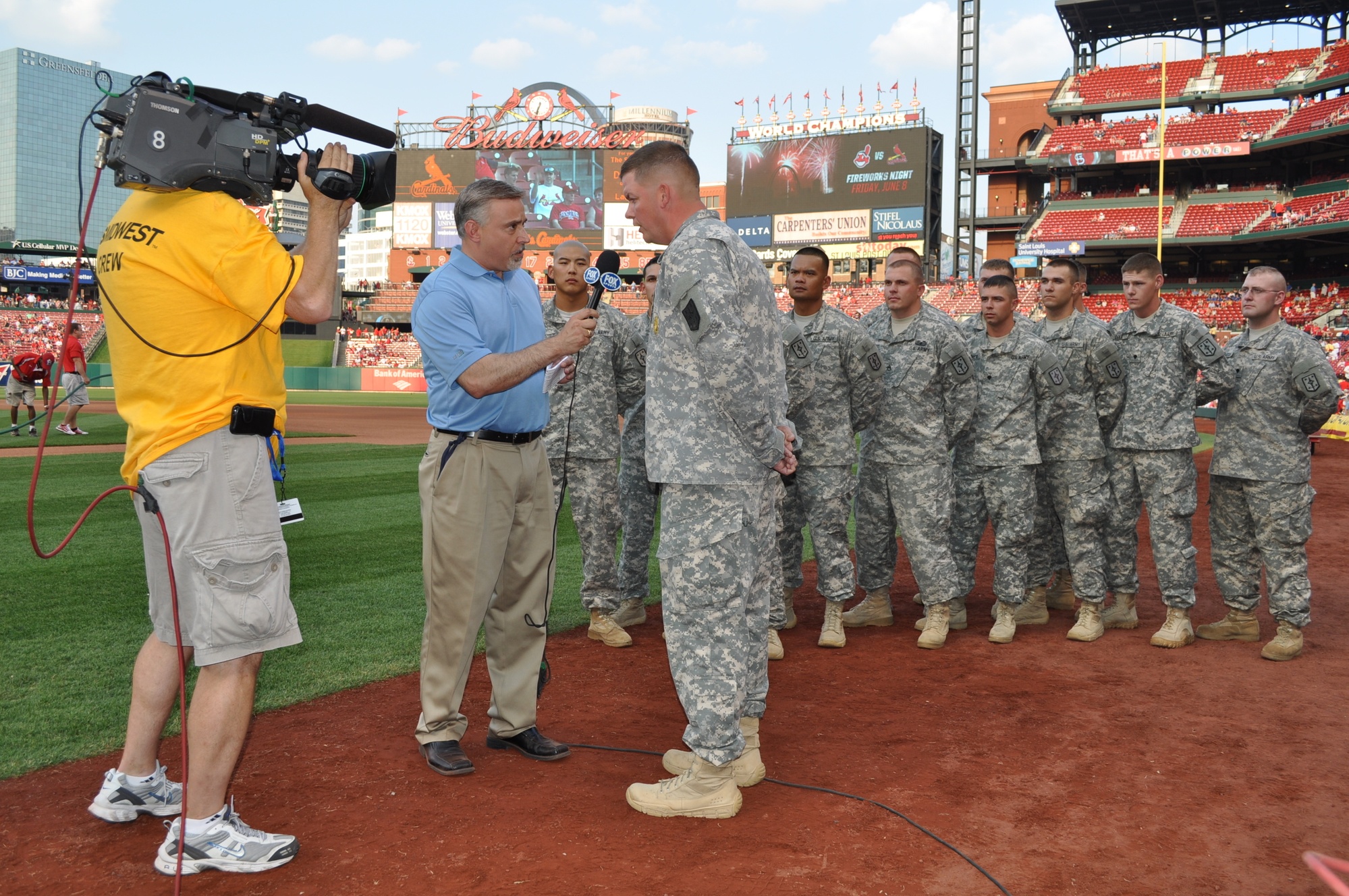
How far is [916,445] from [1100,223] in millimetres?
45525

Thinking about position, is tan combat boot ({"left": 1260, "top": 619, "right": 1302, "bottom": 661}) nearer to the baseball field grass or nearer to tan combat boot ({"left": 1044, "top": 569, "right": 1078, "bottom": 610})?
tan combat boot ({"left": 1044, "top": 569, "right": 1078, "bottom": 610})

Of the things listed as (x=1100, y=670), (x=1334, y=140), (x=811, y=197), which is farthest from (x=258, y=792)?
(x=811, y=197)

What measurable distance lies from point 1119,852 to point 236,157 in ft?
11.8

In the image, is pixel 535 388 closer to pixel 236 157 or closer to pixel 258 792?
pixel 236 157

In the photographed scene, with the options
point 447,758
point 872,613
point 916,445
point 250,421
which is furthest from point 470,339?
point 872,613

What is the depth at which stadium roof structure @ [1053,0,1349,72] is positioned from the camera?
45219 millimetres

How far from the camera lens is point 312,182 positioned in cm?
310

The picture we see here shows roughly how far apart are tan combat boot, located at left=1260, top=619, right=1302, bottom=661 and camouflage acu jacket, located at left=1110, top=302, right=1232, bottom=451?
1.19 m

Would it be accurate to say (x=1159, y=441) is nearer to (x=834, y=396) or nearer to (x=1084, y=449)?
(x=1084, y=449)

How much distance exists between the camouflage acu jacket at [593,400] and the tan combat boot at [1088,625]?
3.07 metres

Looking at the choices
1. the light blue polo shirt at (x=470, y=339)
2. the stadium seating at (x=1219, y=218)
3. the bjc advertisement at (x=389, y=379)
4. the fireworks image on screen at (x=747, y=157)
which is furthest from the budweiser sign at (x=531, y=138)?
the light blue polo shirt at (x=470, y=339)

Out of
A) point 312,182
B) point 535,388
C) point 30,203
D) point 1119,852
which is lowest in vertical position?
point 1119,852

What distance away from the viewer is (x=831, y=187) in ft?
173

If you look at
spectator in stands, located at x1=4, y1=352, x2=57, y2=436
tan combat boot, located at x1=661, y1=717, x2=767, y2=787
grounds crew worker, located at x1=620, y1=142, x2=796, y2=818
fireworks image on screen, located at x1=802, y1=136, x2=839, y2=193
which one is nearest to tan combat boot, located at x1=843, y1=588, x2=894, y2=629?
tan combat boot, located at x1=661, y1=717, x2=767, y2=787
